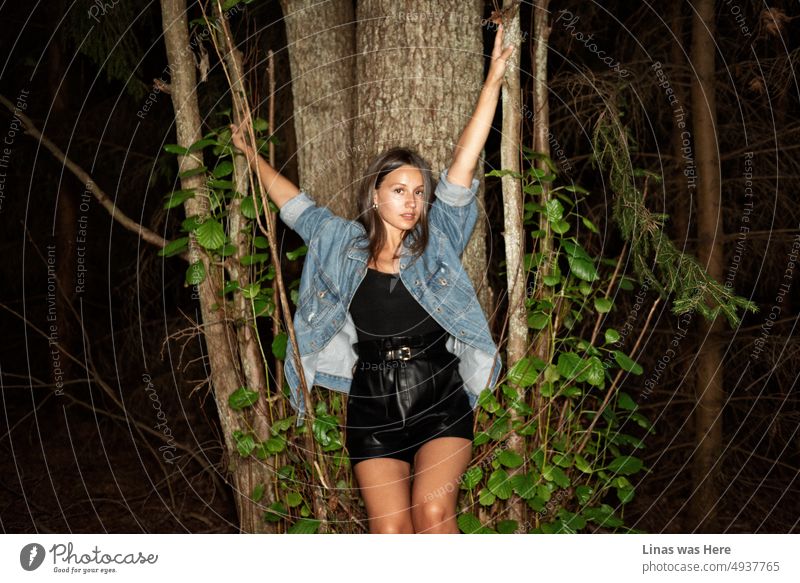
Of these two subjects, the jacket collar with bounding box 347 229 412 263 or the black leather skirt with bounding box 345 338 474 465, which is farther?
the jacket collar with bounding box 347 229 412 263

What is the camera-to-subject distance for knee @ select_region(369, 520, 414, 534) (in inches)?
108

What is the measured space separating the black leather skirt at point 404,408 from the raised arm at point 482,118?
0.69 m

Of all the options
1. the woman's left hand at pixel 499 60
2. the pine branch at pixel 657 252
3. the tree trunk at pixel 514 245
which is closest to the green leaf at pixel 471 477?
the tree trunk at pixel 514 245

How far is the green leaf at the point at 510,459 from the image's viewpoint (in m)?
2.99

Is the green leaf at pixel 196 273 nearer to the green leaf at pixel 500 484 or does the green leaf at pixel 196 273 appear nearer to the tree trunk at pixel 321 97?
the tree trunk at pixel 321 97

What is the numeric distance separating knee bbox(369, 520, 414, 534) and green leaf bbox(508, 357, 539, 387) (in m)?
0.70

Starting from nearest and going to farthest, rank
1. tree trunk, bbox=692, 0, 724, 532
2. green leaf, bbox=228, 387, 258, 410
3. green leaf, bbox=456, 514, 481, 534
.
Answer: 1. green leaf, bbox=456, 514, 481, 534
2. green leaf, bbox=228, 387, 258, 410
3. tree trunk, bbox=692, 0, 724, 532

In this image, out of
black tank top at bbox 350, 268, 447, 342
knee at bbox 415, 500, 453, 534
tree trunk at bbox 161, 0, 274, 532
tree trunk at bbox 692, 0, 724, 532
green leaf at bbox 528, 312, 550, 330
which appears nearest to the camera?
knee at bbox 415, 500, 453, 534

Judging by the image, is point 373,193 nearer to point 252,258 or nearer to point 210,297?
point 252,258

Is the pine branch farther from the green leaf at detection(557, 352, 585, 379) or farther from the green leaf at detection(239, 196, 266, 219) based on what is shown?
the green leaf at detection(239, 196, 266, 219)

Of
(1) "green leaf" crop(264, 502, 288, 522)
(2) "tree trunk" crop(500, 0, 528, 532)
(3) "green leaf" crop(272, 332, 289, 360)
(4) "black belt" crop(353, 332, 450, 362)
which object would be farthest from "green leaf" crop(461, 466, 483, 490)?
(3) "green leaf" crop(272, 332, 289, 360)

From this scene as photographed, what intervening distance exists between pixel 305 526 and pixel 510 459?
852mm

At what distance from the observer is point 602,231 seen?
15.1 ft
